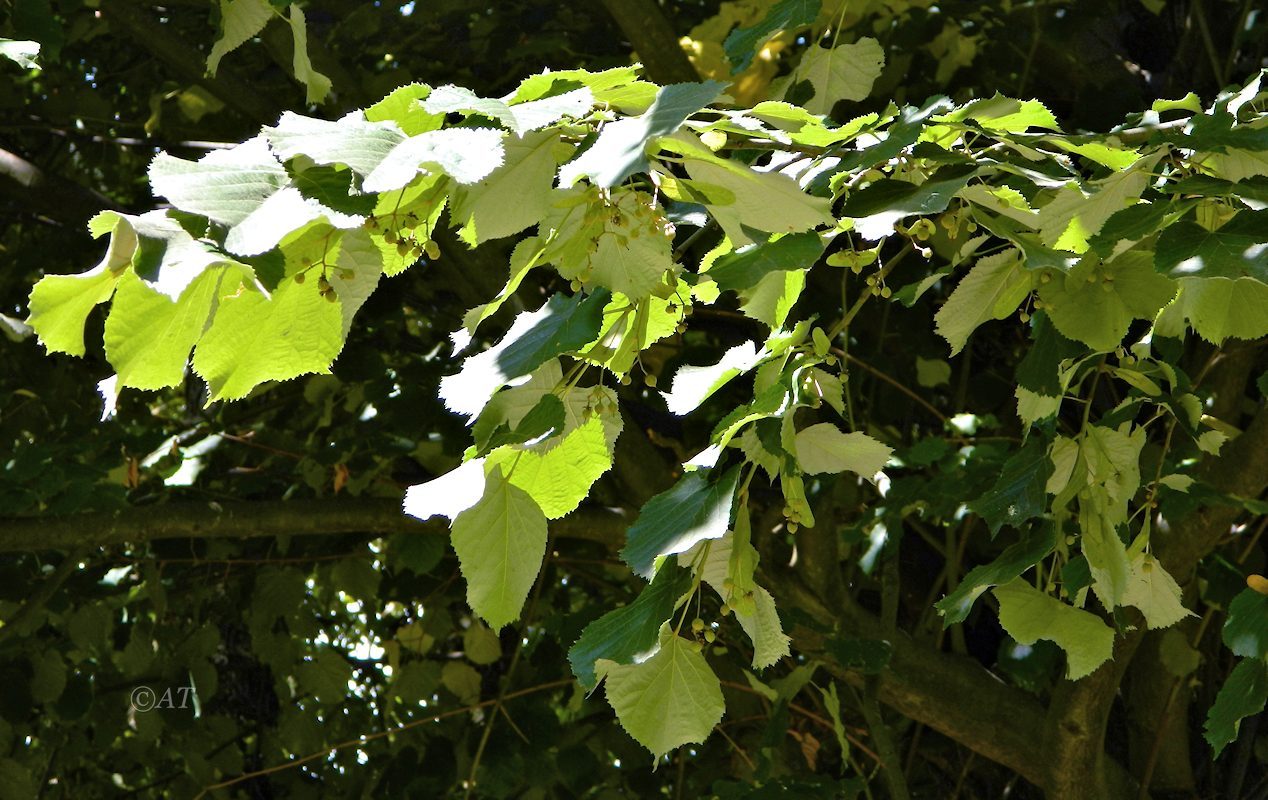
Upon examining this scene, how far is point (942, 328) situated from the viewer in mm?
1131

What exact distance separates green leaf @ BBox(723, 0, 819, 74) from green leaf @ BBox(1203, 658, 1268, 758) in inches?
30.9

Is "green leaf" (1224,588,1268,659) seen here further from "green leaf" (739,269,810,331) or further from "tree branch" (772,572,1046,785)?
"tree branch" (772,572,1046,785)

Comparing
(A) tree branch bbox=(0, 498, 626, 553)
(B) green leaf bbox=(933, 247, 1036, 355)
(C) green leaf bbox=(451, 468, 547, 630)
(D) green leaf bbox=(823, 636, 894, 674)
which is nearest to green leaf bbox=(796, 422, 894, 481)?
(B) green leaf bbox=(933, 247, 1036, 355)

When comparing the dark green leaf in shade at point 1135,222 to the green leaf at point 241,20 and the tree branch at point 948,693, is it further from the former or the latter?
the tree branch at point 948,693

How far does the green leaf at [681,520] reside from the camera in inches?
34.4

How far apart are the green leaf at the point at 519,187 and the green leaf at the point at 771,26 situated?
555mm

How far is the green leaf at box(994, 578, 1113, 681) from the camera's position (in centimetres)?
118

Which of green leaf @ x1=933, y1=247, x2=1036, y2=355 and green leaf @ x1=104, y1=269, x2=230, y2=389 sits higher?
green leaf @ x1=104, y1=269, x2=230, y2=389

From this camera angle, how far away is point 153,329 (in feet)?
2.26

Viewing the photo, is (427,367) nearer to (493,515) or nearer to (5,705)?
(5,705)

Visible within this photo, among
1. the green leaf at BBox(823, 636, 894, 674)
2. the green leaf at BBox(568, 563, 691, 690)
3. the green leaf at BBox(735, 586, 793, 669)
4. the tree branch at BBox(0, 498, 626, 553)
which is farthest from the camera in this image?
the tree branch at BBox(0, 498, 626, 553)

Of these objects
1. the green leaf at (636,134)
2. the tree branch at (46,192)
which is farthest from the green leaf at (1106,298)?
the tree branch at (46,192)

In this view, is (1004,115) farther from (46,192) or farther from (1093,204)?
(46,192)

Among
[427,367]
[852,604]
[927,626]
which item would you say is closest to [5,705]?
[427,367]
